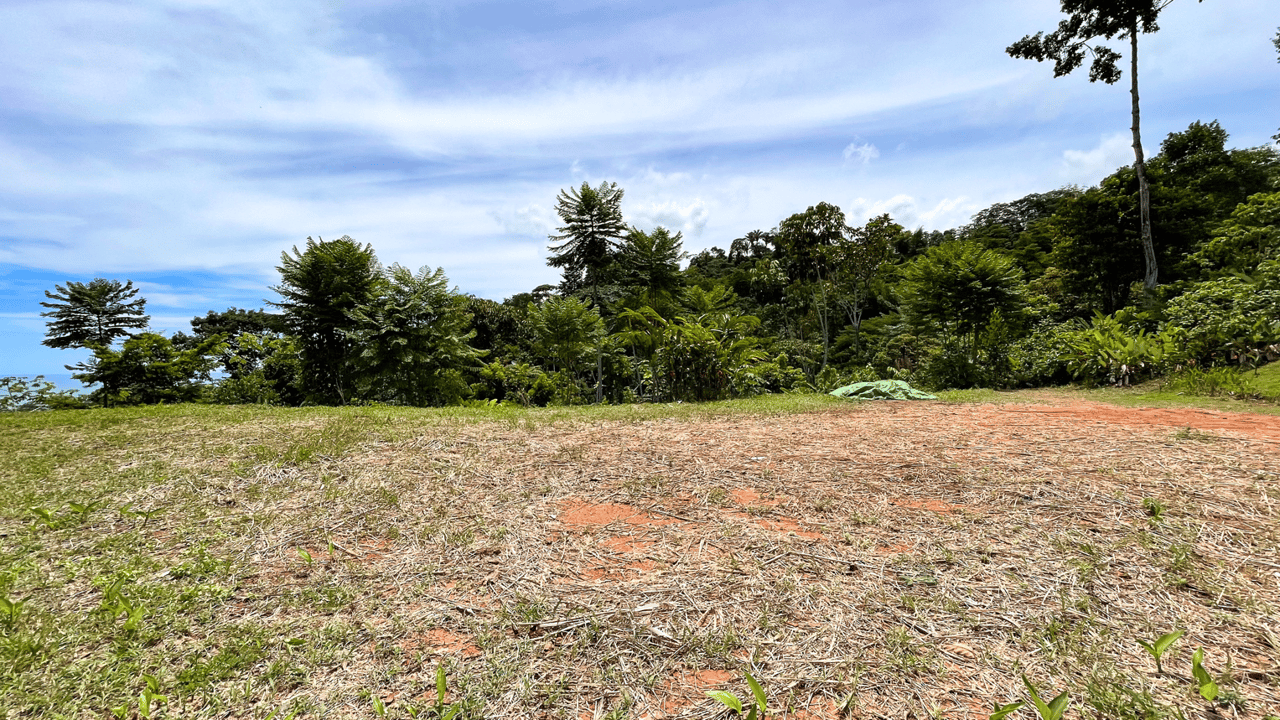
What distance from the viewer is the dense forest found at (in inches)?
348

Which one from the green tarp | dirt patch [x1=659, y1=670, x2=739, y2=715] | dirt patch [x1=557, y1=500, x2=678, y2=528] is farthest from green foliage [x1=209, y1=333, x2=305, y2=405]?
dirt patch [x1=659, y1=670, x2=739, y2=715]

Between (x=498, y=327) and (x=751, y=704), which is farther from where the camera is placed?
(x=498, y=327)

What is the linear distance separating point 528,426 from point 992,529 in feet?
13.7

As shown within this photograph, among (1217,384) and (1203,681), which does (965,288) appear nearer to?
(1217,384)

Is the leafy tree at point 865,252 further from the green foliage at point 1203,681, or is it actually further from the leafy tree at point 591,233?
the green foliage at point 1203,681

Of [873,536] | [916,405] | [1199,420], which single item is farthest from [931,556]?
[916,405]

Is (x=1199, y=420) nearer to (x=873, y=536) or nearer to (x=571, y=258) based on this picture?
(x=873, y=536)

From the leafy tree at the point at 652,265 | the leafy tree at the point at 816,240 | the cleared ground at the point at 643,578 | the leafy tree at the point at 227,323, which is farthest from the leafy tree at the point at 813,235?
the leafy tree at the point at 227,323

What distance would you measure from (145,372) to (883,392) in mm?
17090

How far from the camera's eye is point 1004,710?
3.94ft

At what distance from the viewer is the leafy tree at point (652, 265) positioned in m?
15.6

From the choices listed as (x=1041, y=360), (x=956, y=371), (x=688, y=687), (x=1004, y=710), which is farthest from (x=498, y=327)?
(x=1004, y=710)

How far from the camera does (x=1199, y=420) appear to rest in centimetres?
458

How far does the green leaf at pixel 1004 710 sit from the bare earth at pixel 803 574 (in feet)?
0.12
